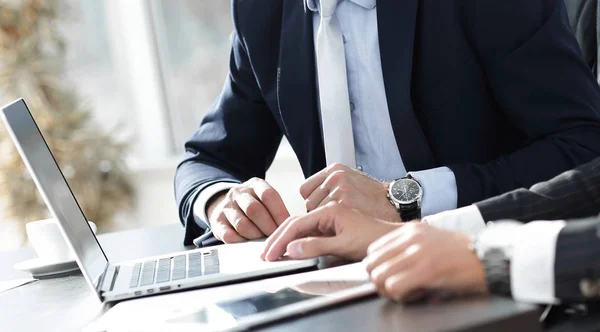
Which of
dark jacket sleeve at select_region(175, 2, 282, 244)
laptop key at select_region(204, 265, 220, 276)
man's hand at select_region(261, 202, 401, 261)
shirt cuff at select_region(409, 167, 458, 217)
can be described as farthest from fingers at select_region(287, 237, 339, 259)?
dark jacket sleeve at select_region(175, 2, 282, 244)

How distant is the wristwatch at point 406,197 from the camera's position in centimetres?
139

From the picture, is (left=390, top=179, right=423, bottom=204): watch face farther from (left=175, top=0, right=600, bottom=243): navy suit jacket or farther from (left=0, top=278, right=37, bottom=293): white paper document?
(left=0, top=278, right=37, bottom=293): white paper document

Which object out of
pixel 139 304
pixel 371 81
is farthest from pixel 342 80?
pixel 139 304

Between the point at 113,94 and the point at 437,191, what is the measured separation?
3811 millimetres

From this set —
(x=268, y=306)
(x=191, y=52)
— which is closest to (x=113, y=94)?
(x=191, y=52)

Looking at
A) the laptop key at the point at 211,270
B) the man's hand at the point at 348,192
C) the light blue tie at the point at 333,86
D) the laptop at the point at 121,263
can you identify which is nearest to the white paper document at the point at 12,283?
the laptop at the point at 121,263

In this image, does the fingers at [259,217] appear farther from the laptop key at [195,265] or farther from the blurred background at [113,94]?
the blurred background at [113,94]

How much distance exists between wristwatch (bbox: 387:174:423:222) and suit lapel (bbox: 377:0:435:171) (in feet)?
0.64

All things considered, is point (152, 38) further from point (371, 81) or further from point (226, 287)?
point (226, 287)

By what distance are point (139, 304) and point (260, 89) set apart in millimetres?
806

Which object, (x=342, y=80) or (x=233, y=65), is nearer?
(x=342, y=80)

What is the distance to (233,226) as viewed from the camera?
1449 millimetres

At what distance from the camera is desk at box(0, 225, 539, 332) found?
764 mm

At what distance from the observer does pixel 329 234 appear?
1179 mm
